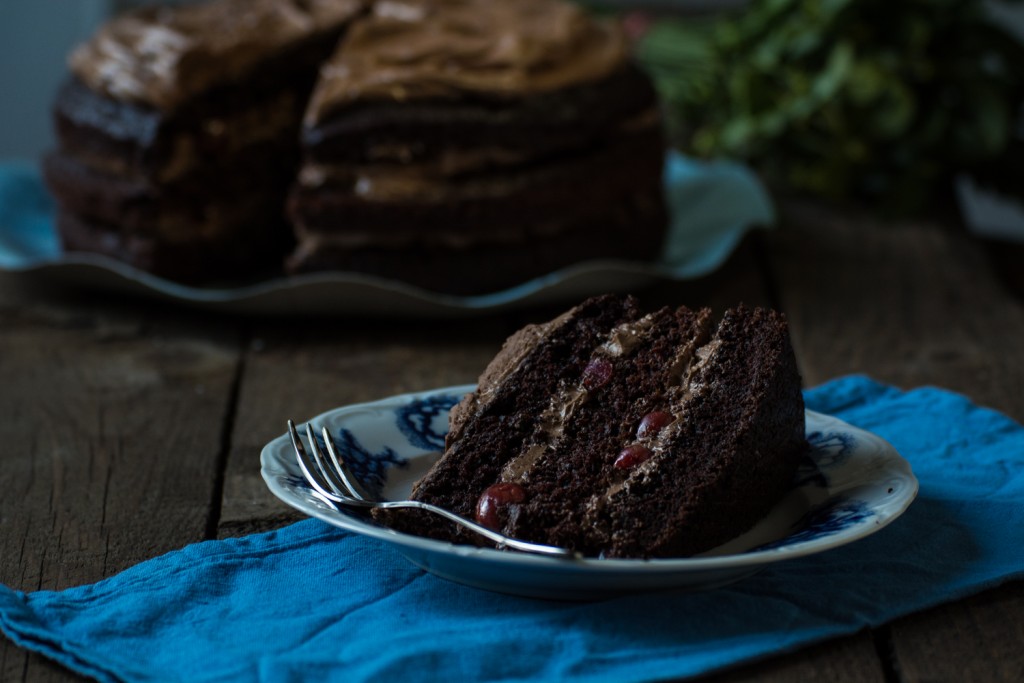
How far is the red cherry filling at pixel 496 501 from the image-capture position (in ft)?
4.67

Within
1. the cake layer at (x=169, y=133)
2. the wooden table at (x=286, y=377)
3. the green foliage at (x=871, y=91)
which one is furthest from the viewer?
the green foliage at (x=871, y=91)

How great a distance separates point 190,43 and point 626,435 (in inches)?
67.9

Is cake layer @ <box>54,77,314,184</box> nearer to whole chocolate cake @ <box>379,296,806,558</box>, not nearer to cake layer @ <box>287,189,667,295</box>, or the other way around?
cake layer @ <box>287,189,667,295</box>

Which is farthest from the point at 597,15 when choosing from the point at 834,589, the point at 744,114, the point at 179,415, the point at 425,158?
the point at 834,589

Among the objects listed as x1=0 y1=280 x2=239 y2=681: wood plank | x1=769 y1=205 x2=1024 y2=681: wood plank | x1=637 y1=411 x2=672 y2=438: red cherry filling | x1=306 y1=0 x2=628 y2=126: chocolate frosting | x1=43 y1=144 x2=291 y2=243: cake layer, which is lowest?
x1=769 y1=205 x2=1024 y2=681: wood plank

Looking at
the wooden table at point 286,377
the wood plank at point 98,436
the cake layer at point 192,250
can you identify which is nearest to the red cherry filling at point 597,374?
the wooden table at point 286,377

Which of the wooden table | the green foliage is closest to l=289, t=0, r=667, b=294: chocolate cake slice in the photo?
the wooden table

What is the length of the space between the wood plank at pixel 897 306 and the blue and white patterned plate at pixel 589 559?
2.40 feet

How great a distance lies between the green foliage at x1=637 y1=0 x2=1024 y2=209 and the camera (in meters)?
3.31

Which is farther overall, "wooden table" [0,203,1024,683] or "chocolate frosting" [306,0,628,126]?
"chocolate frosting" [306,0,628,126]

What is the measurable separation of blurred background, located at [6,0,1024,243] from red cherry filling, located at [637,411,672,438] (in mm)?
1960

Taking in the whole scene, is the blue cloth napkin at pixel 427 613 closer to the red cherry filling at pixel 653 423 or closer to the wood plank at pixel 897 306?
the red cherry filling at pixel 653 423

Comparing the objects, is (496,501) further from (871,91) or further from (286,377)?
(871,91)

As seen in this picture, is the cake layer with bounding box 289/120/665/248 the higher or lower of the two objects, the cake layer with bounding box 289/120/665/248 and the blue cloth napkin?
the higher
